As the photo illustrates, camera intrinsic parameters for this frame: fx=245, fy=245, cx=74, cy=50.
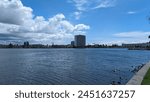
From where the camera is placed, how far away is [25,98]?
1231cm

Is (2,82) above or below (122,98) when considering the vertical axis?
below

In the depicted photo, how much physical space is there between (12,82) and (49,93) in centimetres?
2563

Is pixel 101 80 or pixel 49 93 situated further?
pixel 101 80

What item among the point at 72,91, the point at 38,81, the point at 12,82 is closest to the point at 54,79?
the point at 38,81

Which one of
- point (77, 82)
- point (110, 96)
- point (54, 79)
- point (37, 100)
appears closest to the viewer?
point (37, 100)

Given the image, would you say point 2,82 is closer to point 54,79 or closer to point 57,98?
point 54,79

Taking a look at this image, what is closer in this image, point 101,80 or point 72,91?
point 72,91

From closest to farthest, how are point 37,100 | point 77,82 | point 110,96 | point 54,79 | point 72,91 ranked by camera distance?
point 37,100
point 110,96
point 72,91
point 77,82
point 54,79

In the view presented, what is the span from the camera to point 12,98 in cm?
1262

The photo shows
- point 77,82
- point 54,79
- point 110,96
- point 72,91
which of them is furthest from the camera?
point 54,79

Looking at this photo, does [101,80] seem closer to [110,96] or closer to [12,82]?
[12,82]

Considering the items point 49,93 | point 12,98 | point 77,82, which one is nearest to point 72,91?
point 49,93

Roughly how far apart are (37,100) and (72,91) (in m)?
2.36

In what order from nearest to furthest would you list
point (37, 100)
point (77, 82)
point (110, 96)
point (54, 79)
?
1. point (37, 100)
2. point (110, 96)
3. point (77, 82)
4. point (54, 79)
